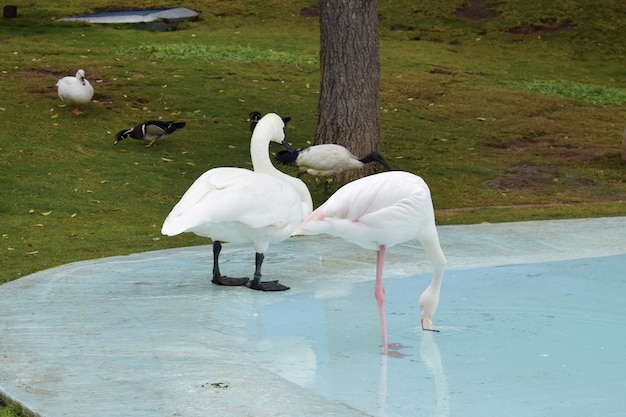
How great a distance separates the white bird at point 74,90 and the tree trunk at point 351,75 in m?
3.90

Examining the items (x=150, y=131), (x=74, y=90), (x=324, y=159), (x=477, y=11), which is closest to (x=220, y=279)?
(x=324, y=159)

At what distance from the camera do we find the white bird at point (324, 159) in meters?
11.8

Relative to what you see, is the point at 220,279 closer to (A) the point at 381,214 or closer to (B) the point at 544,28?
(A) the point at 381,214

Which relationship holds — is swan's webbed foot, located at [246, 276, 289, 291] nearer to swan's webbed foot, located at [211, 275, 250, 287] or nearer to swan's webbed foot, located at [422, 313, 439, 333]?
swan's webbed foot, located at [211, 275, 250, 287]

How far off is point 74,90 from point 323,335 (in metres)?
9.95

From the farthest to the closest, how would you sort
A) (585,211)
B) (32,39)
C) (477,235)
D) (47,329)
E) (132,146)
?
(32,39) < (132,146) < (585,211) < (477,235) < (47,329)

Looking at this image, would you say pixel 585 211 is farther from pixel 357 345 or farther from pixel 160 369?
pixel 160 369

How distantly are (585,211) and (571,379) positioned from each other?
5.70 m

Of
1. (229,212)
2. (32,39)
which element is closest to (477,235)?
(229,212)

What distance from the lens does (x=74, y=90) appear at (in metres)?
15.2

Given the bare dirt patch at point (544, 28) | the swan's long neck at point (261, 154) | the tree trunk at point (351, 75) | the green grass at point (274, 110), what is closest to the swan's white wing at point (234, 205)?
the swan's long neck at point (261, 154)

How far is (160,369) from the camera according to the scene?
5.16 meters

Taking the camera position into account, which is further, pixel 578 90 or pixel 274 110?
pixel 578 90

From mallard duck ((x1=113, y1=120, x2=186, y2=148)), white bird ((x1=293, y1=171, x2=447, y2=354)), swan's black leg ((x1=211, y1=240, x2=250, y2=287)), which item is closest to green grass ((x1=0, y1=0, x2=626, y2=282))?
mallard duck ((x1=113, y1=120, x2=186, y2=148))
